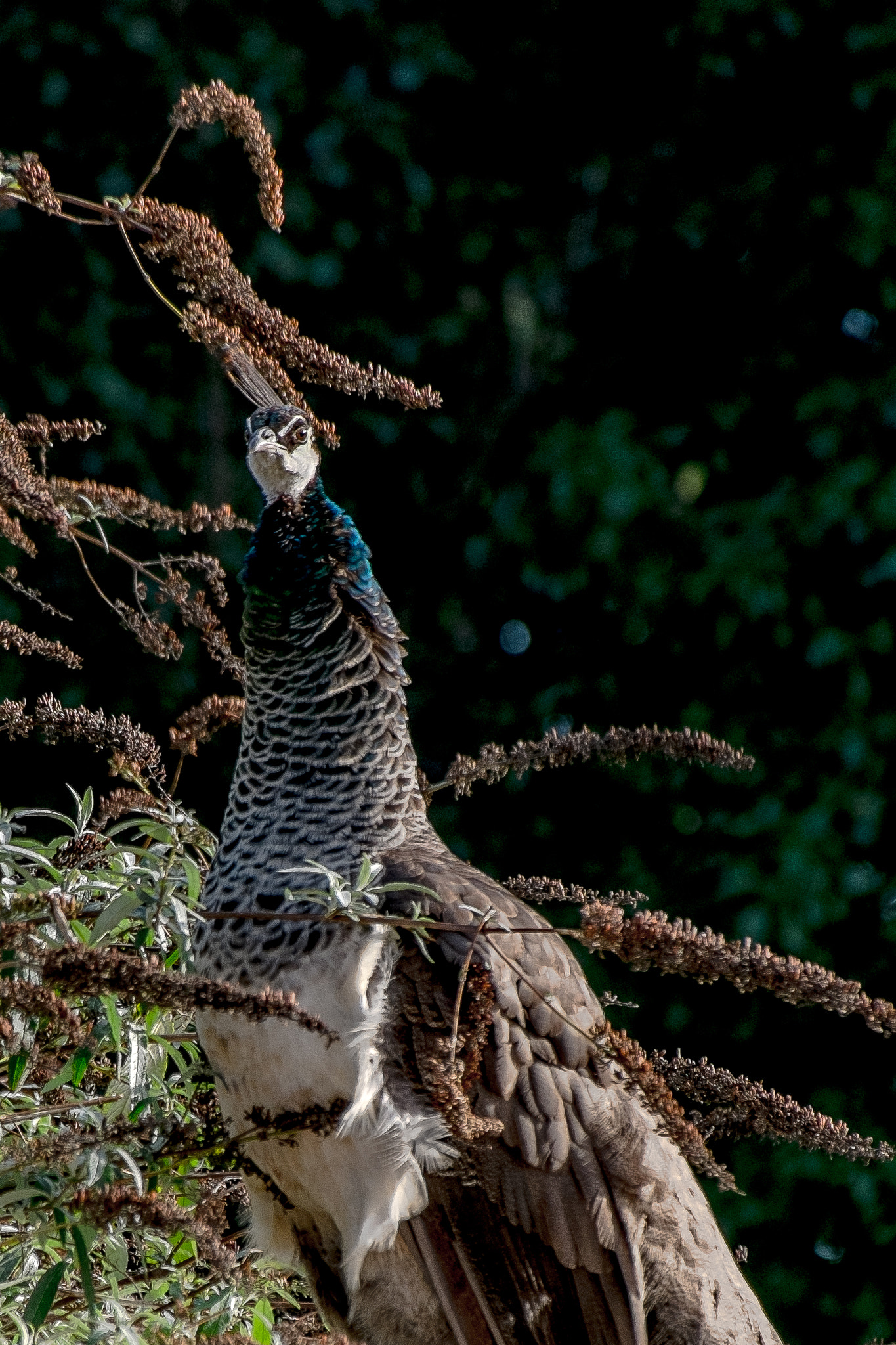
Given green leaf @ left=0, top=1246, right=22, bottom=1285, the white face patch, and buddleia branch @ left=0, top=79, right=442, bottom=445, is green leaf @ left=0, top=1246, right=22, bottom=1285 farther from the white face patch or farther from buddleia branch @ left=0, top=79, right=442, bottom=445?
the white face patch

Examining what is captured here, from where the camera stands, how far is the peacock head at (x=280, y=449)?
5.89 ft

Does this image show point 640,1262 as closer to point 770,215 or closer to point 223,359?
point 223,359

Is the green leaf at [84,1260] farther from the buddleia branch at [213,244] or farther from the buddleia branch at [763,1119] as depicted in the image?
the buddleia branch at [213,244]

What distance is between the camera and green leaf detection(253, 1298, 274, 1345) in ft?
5.28

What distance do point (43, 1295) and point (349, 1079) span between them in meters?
0.48

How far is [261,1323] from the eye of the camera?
162 centimetres

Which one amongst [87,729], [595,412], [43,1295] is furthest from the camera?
[595,412]

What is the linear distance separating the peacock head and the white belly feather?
2.01ft

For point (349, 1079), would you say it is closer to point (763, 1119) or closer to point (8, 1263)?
point (8, 1263)

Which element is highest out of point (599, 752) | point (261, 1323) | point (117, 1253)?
point (599, 752)

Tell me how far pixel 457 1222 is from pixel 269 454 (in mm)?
964

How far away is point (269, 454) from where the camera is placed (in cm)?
182

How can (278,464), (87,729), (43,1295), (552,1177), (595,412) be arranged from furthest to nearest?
(595,412) < (278,464) < (552,1177) < (87,729) < (43,1295)

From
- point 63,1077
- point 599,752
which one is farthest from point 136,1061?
point 599,752
